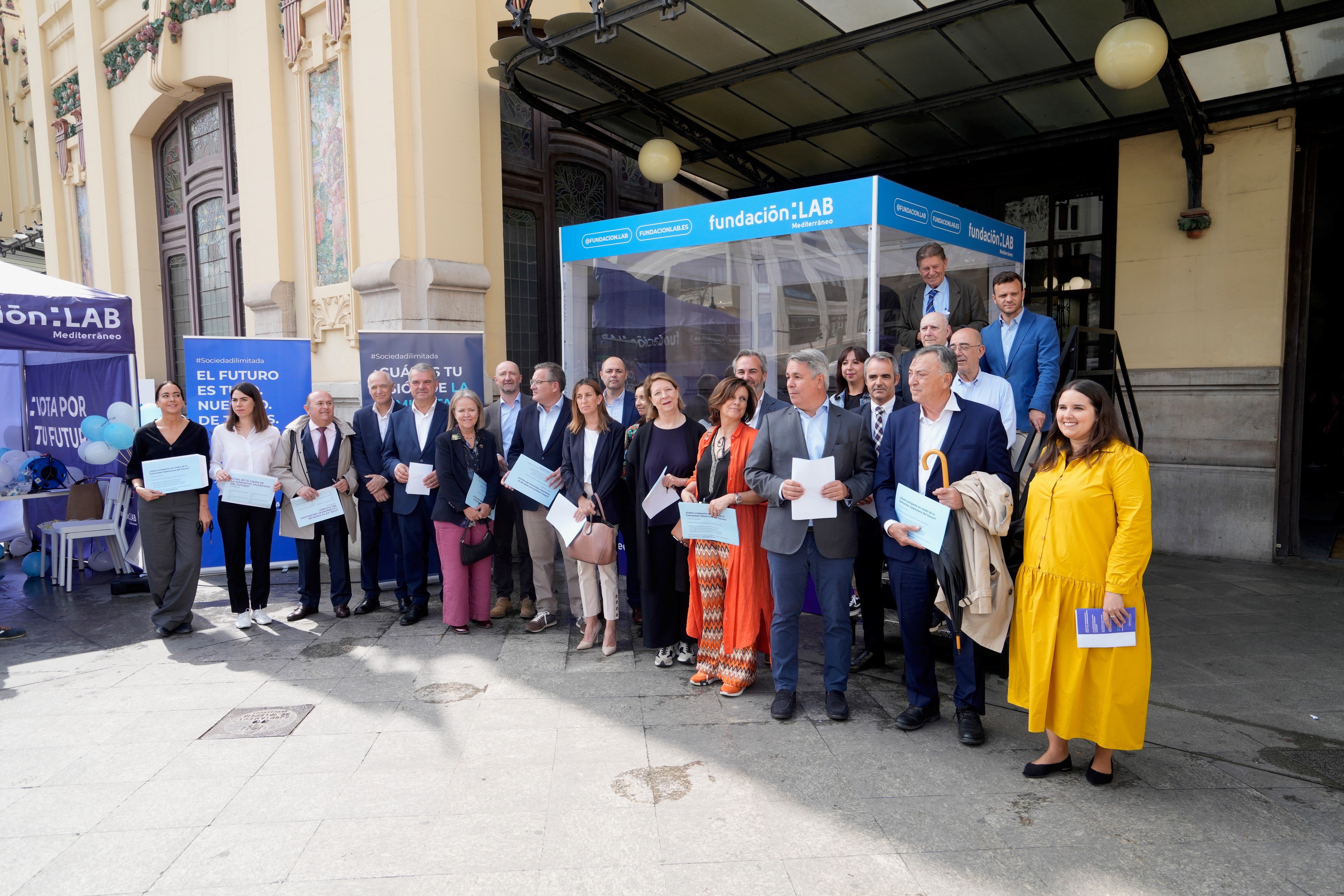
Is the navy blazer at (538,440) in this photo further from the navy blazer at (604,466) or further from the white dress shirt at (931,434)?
the white dress shirt at (931,434)

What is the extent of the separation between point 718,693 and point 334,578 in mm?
3380

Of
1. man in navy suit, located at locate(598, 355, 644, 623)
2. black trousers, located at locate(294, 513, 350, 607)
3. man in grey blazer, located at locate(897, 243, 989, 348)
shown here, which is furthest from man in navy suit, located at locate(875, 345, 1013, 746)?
black trousers, located at locate(294, 513, 350, 607)

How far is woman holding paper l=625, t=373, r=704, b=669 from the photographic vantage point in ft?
15.5

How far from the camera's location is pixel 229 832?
3.05 m

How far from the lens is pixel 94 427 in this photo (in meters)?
7.09

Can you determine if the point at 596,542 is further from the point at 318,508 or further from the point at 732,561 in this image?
the point at 318,508

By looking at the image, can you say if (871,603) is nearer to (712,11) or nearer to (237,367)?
(712,11)

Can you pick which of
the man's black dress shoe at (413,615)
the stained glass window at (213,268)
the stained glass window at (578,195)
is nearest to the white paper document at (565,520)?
the man's black dress shoe at (413,615)

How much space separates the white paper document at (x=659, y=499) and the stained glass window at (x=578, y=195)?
18.6 feet

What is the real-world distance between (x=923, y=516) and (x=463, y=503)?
328 centimetres

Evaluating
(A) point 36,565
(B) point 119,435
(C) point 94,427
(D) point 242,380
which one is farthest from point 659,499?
(A) point 36,565

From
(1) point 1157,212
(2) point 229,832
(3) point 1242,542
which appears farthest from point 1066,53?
(2) point 229,832

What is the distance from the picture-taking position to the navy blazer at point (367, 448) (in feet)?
20.0

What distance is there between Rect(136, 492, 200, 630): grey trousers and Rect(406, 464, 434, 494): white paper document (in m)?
1.55
